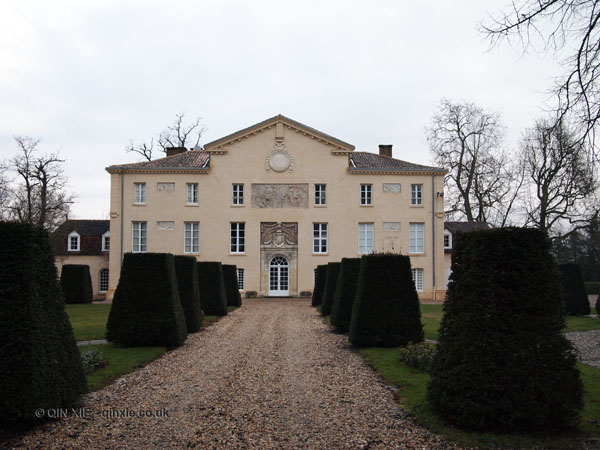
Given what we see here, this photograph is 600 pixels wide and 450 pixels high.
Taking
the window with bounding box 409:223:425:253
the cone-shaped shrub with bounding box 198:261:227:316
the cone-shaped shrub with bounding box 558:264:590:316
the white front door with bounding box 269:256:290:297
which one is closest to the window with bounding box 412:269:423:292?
the window with bounding box 409:223:425:253

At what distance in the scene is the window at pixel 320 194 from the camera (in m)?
34.8

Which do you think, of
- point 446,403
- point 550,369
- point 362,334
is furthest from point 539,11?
point 362,334

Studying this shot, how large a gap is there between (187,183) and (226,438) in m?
29.8

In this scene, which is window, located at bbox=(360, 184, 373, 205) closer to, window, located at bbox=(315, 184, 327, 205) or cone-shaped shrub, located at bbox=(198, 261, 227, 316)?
window, located at bbox=(315, 184, 327, 205)

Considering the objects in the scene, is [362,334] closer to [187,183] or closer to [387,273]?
[387,273]

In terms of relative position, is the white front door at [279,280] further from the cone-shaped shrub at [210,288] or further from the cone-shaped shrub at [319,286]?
the cone-shaped shrub at [210,288]

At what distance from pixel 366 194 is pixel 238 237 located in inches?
348

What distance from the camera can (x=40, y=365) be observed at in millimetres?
6059

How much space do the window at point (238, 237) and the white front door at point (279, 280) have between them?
2241mm

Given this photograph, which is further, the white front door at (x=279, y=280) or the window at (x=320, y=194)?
the window at (x=320, y=194)

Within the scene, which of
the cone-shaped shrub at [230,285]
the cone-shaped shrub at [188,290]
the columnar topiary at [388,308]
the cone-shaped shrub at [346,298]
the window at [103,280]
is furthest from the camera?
the window at [103,280]

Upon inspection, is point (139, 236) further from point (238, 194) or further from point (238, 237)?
point (238, 194)

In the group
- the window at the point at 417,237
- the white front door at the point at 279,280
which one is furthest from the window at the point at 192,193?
the window at the point at 417,237

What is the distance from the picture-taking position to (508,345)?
6008 millimetres
